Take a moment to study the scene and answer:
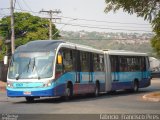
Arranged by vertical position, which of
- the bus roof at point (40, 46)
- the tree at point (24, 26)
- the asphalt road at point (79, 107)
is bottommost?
the asphalt road at point (79, 107)

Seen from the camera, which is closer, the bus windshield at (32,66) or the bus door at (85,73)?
the bus windshield at (32,66)

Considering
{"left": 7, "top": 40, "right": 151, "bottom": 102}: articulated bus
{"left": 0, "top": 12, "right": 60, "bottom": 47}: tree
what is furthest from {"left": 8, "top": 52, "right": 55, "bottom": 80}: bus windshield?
{"left": 0, "top": 12, "right": 60, "bottom": 47}: tree

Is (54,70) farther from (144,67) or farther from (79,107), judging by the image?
(144,67)

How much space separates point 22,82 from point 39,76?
85 centimetres

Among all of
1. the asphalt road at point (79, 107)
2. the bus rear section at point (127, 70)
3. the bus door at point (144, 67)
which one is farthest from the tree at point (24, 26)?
the asphalt road at point (79, 107)

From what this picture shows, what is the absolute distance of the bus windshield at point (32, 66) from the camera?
24281 millimetres

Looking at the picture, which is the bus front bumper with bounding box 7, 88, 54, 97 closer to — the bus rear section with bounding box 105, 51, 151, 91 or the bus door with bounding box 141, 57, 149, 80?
the bus rear section with bounding box 105, 51, 151, 91

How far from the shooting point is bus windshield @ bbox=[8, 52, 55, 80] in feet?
79.7

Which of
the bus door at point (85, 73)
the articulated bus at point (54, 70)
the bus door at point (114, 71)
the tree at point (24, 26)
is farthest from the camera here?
the tree at point (24, 26)

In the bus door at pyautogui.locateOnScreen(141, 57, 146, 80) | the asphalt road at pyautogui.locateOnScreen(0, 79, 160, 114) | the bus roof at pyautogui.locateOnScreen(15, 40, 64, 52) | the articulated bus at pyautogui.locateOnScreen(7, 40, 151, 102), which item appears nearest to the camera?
the asphalt road at pyautogui.locateOnScreen(0, 79, 160, 114)

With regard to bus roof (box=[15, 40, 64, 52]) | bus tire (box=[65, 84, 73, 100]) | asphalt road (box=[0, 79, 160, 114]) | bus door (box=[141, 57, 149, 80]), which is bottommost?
asphalt road (box=[0, 79, 160, 114])

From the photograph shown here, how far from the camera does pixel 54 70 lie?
2438cm

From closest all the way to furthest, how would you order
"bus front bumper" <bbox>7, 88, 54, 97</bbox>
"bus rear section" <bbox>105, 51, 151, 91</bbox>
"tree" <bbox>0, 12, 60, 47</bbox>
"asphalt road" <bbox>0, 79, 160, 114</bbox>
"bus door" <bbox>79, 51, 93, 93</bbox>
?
1. "asphalt road" <bbox>0, 79, 160, 114</bbox>
2. "bus front bumper" <bbox>7, 88, 54, 97</bbox>
3. "bus door" <bbox>79, 51, 93, 93</bbox>
4. "bus rear section" <bbox>105, 51, 151, 91</bbox>
5. "tree" <bbox>0, 12, 60, 47</bbox>

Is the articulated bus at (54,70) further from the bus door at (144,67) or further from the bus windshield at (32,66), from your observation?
the bus door at (144,67)
